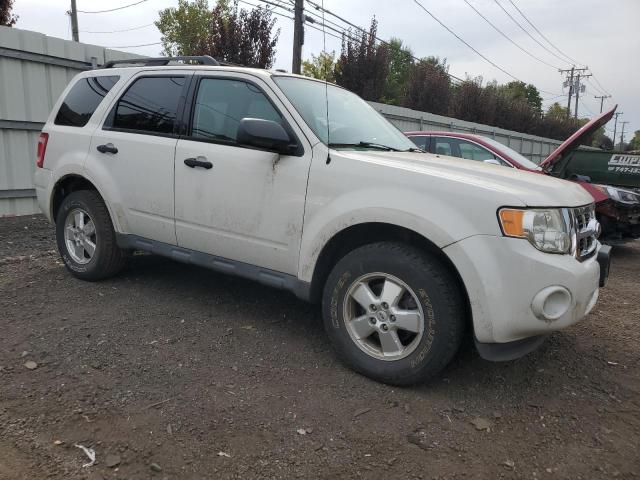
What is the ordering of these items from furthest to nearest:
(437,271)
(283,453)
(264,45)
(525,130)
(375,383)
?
(525,130) < (264,45) < (375,383) < (437,271) < (283,453)

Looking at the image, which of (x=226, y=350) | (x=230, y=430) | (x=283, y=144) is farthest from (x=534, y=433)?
(x=283, y=144)

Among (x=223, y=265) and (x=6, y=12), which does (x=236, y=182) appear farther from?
(x=6, y=12)

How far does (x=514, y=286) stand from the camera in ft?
8.79

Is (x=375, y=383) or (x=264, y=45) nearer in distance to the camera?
(x=375, y=383)

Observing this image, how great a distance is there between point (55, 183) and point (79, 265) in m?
0.78

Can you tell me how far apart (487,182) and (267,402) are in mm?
1730

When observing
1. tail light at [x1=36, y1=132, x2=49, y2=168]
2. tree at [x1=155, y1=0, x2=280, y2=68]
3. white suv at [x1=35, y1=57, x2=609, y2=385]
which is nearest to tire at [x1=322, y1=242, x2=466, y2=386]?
white suv at [x1=35, y1=57, x2=609, y2=385]

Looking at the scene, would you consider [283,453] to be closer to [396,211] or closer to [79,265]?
[396,211]

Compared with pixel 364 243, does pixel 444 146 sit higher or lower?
higher

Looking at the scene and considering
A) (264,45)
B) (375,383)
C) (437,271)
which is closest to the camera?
(437,271)

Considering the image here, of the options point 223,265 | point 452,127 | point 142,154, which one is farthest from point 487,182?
point 452,127

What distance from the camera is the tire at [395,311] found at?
2869 millimetres

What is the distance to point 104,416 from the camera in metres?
2.70

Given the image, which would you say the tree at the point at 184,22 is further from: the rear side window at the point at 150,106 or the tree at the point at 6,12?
the rear side window at the point at 150,106
